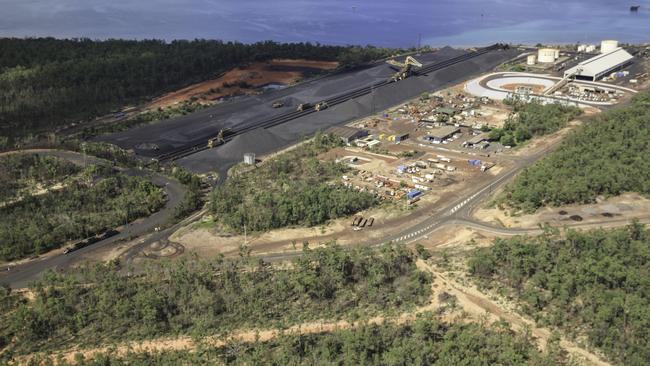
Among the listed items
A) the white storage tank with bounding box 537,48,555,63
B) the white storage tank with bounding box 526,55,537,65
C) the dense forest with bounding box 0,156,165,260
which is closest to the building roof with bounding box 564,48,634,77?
the white storage tank with bounding box 537,48,555,63

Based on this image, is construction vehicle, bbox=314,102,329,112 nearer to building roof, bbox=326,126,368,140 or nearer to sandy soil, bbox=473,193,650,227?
building roof, bbox=326,126,368,140

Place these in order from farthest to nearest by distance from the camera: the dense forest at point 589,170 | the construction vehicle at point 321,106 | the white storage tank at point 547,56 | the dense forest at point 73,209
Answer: the white storage tank at point 547,56 < the construction vehicle at point 321,106 < the dense forest at point 589,170 < the dense forest at point 73,209

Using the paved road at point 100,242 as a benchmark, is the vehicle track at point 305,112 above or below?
above

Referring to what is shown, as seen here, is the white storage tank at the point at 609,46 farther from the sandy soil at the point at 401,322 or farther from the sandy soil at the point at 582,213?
the sandy soil at the point at 401,322

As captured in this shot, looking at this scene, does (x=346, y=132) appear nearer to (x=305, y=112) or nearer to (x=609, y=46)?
(x=305, y=112)

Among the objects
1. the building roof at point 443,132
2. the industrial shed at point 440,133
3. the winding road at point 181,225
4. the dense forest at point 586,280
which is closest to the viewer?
the dense forest at point 586,280

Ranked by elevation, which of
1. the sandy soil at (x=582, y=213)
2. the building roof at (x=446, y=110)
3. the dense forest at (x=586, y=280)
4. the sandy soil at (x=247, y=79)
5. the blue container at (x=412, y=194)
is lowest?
the dense forest at (x=586, y=280)

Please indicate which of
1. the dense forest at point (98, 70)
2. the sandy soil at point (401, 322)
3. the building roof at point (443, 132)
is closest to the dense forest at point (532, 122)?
the building roof at point (443, 132)

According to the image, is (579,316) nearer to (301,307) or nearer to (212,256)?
(301,307)
